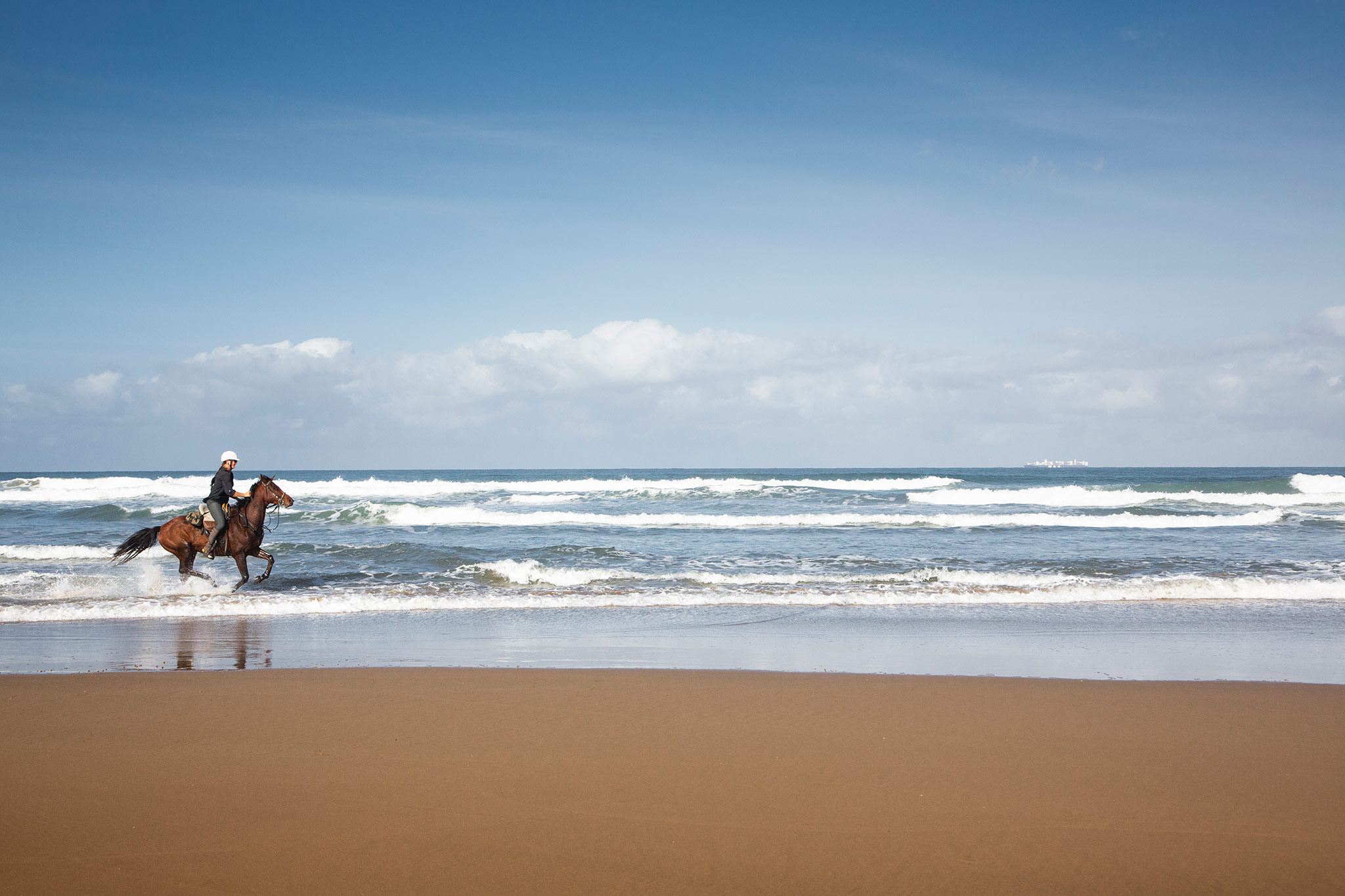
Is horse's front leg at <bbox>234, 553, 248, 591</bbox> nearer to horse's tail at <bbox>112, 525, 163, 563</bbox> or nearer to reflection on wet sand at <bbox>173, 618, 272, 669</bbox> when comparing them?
horse's tail at <bbox>112, 525, 163, 563</bbox>

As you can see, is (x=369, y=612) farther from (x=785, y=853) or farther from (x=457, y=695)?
(x=785, y=853)

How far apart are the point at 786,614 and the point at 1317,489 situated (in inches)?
1525

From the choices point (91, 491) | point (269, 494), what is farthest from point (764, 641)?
point (91, 491)

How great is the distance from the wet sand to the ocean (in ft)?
4.92

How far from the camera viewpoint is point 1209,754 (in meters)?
4.72

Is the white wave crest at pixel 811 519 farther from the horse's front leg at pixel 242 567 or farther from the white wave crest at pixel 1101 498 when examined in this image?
the horse's front leg at pixel 242 567

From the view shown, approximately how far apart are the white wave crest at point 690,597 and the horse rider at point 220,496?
0.88m

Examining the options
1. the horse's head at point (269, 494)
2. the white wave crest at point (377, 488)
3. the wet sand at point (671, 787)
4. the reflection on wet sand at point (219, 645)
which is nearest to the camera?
the wet sand at point (671, 787)

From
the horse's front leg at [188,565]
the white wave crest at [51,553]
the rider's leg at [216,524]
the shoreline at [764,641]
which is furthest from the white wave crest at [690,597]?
the white wave crest at [51,553]

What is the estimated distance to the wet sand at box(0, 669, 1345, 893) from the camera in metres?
3.37

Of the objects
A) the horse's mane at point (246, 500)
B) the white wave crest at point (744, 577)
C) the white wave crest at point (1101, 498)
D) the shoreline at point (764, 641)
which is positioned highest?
the horse's mane at point (246, 500)

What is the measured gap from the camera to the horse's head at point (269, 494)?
→ 1274 centimetres

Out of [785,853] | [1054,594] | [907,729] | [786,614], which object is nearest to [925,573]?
[1054,594]

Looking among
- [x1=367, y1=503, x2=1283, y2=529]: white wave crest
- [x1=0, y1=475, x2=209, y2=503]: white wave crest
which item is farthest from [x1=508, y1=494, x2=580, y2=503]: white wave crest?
[x1=0, y1=475, x2=209, y2=503]: white wave crest
